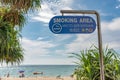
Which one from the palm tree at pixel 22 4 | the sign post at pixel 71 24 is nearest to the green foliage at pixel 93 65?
the sign post at pixel 71 24

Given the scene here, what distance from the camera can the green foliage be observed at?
5414 mm

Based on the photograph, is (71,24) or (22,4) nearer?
(71,24)

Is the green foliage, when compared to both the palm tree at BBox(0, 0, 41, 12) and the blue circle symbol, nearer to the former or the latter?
the blue circle symbol

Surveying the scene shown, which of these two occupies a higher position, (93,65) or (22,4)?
(22,4)

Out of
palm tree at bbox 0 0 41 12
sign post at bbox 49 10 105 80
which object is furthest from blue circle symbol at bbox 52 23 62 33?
palm tree at bbox 0 0 41 12

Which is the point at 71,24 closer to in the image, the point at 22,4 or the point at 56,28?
the point at 56,28

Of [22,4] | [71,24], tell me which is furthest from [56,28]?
[22,4]

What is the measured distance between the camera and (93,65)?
5.49 m

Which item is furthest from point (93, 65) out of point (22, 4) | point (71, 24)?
point (22, 4)

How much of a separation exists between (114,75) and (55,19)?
1697mm

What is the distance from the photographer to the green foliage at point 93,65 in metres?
5.41

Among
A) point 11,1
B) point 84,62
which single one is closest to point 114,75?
point 84,62

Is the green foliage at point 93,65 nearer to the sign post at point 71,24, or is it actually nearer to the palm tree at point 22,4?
the sign post at point 71,24

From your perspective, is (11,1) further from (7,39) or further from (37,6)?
(7,39)
